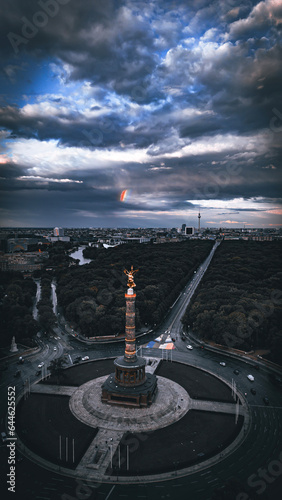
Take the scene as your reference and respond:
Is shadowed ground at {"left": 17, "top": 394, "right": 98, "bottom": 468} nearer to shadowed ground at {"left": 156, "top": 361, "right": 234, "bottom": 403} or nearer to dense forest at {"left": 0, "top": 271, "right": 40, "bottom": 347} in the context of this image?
shadowed ground at {"left": 156, "top": 361, "right": 234, "bottom": 403}

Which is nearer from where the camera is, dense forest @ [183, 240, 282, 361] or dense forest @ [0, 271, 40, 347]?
dense forest @ [183, 240, 282, 361]

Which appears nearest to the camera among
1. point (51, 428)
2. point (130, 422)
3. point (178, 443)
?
point (178, 443)

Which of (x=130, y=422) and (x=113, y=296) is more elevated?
(x=113, y=296)

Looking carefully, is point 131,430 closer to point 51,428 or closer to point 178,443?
point 178,443

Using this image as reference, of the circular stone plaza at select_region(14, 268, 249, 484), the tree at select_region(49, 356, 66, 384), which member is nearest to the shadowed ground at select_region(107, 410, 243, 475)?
the circular stone plaza at select_region(14, 268, 249, 484)

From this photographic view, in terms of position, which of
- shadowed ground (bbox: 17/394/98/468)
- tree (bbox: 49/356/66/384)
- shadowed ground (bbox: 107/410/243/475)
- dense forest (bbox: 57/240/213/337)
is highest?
dense forest (bbox: 57/240/213/337)

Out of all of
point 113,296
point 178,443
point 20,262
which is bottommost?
point 178,443

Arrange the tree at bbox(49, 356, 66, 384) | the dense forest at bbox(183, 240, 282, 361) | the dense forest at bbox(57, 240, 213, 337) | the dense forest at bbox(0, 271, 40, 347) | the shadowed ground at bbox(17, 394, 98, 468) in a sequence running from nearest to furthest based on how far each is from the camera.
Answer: the shadowed ground at bbox(17, 394, 98, 468), the tree at bbox(49, 356, 66, 384), the dense forest at bbox(183, 240, 282, 361), the dense forest at bbox(0, 271, 40, 347), the dense forest at bbox(57, 240, 213, 337)

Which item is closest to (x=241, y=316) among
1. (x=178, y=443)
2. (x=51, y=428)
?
(x=178, y=443)

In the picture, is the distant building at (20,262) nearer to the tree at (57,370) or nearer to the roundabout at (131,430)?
the tree at (57,370)

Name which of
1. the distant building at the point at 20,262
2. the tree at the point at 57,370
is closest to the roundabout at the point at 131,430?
the tree at the point at 57,370
